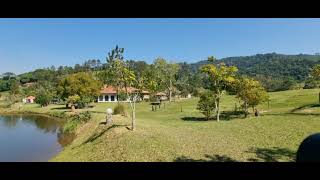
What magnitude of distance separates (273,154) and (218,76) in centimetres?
1705

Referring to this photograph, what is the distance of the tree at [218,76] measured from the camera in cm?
3200

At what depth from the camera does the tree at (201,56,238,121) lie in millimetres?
32000

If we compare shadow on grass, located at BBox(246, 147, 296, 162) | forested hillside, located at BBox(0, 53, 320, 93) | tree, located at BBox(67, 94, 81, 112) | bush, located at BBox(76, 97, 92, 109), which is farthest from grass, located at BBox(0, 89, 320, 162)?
forested hillside, located at BBox(0, 53, 320, 93)

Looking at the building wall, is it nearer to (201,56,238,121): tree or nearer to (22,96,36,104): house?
(22,96,36,104): house

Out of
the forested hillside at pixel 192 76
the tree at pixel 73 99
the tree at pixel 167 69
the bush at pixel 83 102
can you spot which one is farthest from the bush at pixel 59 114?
the tree at pixel 167 69

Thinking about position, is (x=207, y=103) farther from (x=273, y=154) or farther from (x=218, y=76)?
(x=273, y=154)

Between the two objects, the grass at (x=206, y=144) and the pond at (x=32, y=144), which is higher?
the grass at (x=206, y=144)

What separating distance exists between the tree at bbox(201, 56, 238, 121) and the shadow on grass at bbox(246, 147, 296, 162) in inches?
585

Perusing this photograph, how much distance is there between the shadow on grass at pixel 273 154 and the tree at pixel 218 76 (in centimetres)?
1487
